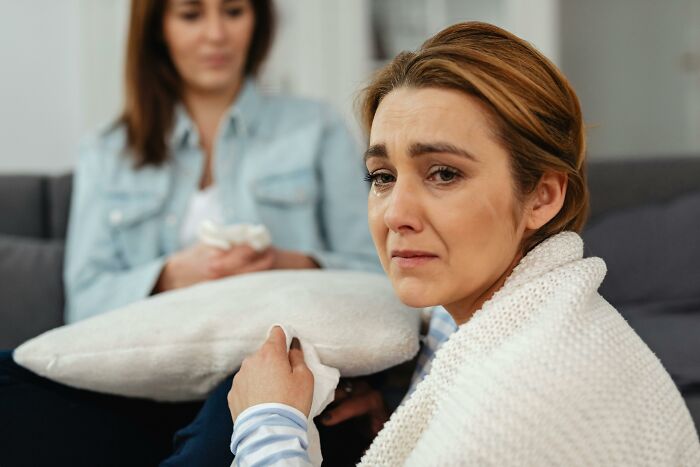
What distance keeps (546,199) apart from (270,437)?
43 cm

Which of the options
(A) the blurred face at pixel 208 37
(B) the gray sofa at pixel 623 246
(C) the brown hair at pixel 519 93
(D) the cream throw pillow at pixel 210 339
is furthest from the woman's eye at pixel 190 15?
(C) the brown hair at pixel 519 93

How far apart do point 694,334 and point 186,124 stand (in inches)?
47.4

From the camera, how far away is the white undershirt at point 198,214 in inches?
80.7

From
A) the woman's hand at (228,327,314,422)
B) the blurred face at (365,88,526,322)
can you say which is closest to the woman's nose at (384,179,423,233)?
the blurred face at (365,88,526,322)

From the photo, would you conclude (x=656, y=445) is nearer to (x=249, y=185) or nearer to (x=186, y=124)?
(x=249, y=185)

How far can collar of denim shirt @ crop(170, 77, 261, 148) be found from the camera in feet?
6.88

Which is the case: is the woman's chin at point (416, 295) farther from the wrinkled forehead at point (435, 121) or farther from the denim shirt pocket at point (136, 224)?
the denim shirt pocket at point (136, 224)

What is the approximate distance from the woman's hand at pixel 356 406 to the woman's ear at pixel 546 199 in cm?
40

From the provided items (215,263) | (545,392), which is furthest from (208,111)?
(545,392)

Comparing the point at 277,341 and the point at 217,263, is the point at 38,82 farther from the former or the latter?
the point at 277,341

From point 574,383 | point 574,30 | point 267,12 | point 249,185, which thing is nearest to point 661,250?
point 249,185

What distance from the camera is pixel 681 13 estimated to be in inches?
169

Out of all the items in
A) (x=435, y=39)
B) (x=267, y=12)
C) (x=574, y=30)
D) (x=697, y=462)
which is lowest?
(x=574, y=30)

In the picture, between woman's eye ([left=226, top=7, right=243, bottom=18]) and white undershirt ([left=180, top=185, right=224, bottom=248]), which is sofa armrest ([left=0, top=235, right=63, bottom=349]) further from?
woman's eye ([left=226, top=7, right=243, bottom=18])
